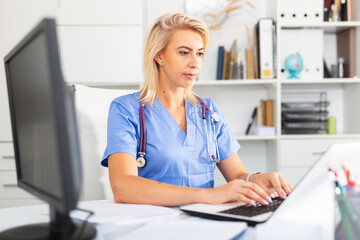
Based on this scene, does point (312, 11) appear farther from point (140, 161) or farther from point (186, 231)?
point (186, 231)

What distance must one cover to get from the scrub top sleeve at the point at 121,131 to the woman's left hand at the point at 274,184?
1.43 ft

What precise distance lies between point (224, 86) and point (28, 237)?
2.46m

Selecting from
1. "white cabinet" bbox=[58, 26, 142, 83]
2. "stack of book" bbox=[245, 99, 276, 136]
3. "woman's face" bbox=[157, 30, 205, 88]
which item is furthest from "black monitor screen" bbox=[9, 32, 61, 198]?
"stack of book" bbox=[245, 99, 276, 136]

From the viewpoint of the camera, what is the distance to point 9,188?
272cm

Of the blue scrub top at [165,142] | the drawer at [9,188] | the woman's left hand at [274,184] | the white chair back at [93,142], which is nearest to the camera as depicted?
the woman's left hand at [274,184]

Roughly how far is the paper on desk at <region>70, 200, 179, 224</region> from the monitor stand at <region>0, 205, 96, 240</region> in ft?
0.26

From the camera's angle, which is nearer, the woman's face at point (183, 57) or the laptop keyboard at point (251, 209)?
the laptop keyboard at point (251, 209)

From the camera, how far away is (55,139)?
592 millimetres

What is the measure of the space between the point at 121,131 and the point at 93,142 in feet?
0.86

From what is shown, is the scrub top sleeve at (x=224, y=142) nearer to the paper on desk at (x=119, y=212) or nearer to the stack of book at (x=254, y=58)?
the paper on desk at (x=119, y=212)

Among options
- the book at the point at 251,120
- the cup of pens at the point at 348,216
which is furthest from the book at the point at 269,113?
the cup of pens at the point at 348,216

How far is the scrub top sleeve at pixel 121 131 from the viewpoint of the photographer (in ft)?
4.40

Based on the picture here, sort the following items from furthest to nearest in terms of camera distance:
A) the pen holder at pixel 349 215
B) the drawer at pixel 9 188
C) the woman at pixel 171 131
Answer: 1. the drawer at pixel 9 188
2. the woman at pixel 171 131
3. the pen holder at pixel 349 215

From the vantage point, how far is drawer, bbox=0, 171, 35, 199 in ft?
8.89
